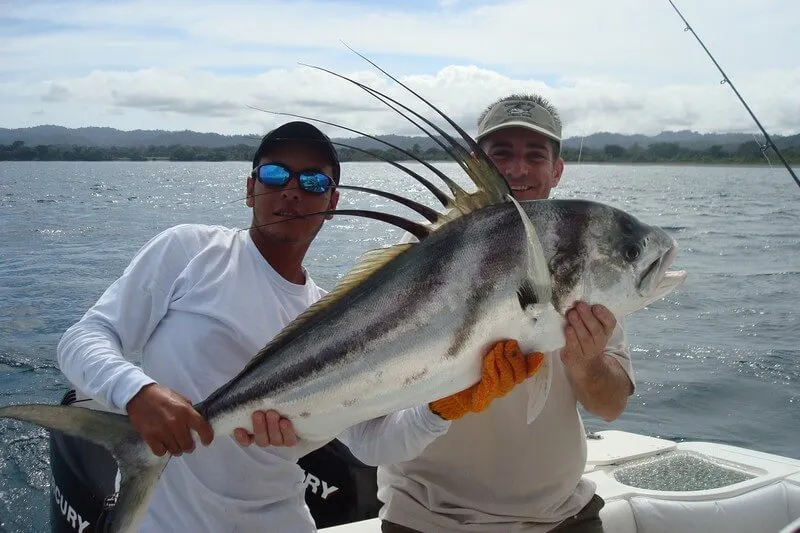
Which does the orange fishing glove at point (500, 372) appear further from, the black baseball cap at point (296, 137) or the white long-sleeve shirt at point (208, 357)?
the black baseball cap at point (296, 137)

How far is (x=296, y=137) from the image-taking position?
9.79 ft

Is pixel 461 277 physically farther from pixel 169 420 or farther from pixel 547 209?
pixel 169 420

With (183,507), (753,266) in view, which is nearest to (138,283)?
(183,507)

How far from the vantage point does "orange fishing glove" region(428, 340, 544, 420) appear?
7.31ft

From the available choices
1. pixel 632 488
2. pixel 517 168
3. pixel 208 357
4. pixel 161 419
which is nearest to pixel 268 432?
pixel 161 419

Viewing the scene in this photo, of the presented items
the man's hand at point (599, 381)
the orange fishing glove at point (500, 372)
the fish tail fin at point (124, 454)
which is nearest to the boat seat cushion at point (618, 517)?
the man's hand at point (599, 381)

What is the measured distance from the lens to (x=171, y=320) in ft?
8.90

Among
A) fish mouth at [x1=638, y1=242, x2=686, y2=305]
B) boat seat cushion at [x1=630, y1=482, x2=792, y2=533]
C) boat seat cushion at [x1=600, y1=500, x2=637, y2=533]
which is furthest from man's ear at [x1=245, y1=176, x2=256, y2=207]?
boat seat cushion at [x1=630, y1=482, x2=792, y2=533]

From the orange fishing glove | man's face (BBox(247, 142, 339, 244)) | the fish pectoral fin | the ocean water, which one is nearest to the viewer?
the fish pectoral fin

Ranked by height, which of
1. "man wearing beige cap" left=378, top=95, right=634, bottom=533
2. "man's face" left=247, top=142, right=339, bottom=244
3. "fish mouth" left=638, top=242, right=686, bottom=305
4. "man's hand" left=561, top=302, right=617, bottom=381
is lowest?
"man wearing beige cap" left=378, top=95, right=634, bottom=533

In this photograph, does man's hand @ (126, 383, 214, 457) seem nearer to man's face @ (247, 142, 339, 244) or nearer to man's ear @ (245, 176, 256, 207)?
man's face @ (247, 142, 339, 244)

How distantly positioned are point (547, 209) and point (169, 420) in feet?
4.57

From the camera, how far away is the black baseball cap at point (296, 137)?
2979mm

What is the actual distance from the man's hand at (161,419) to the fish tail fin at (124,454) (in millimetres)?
56
